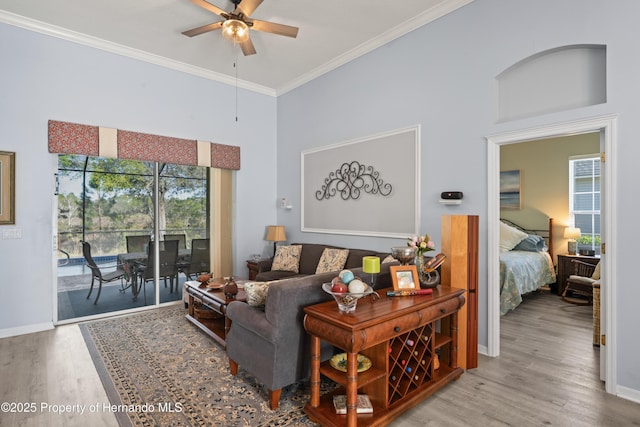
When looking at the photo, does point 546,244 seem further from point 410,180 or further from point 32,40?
point 32,40

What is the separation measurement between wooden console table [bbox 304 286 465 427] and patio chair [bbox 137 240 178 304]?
3495 mm

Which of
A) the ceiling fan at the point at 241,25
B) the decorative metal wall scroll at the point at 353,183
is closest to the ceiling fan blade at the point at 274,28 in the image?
the ceiling fan at the point at 241,25

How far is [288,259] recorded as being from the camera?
5.19m

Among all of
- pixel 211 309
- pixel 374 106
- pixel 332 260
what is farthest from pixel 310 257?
pixel 374 106

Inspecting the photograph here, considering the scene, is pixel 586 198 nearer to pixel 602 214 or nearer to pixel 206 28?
pixel 602 214

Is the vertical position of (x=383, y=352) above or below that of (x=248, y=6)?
below

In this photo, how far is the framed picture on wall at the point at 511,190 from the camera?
643 cm

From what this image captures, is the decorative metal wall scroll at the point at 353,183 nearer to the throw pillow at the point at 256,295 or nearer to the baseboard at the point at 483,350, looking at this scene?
the baseboard at the point at 483,350

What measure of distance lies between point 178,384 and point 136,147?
3300 millimetres

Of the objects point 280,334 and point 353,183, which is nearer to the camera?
point 280,334

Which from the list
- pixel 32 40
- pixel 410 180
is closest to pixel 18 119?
pixel 32 40

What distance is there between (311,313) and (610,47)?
3.04 meters

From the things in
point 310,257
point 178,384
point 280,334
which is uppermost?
point 310,257

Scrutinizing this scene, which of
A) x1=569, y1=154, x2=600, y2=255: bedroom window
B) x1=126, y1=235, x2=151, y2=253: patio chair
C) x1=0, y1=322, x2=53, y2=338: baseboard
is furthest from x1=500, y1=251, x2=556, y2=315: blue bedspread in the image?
x1=0, y1=322, x2=53, y2=338: baseboard
